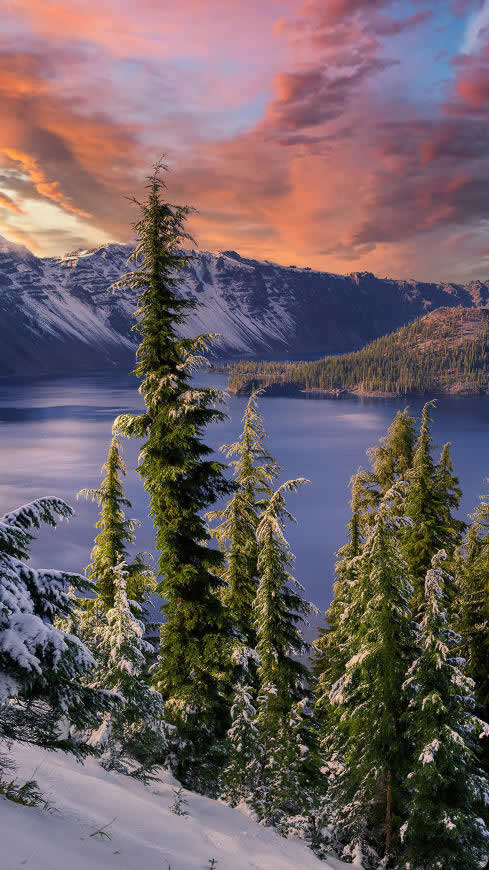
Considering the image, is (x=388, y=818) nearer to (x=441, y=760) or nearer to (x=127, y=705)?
(x=441, y=760)

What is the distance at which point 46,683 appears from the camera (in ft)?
15.8

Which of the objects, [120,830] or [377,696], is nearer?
[120,830]

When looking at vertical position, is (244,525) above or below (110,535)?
above

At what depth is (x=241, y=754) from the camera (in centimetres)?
1341

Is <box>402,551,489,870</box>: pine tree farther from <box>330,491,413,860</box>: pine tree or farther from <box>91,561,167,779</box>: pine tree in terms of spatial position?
<box>91,561,167,779</box>: pine tree

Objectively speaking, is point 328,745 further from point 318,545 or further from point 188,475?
point 318,545

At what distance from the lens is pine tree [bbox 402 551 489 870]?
41.8 ft

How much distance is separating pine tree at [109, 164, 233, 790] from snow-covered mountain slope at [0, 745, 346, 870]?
6.96 ft

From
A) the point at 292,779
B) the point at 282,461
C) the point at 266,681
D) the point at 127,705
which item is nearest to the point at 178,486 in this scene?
the point at 127,705

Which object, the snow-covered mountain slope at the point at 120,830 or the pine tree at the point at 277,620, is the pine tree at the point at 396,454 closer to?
the pine tree at the point at 277,620

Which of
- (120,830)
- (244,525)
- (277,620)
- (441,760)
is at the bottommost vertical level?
(441,760)

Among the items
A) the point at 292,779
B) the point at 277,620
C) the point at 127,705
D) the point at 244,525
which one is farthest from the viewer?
the point at 244,525

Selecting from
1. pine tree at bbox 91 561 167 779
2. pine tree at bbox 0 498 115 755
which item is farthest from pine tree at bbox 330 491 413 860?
pine tree at bbox 0 498 115 755

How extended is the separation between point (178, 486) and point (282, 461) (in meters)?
101
